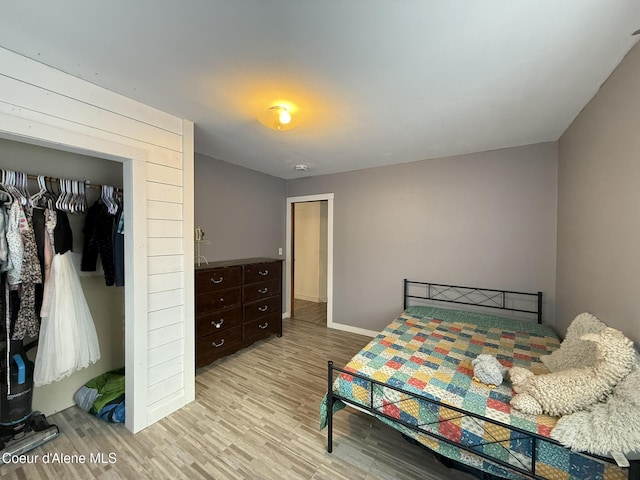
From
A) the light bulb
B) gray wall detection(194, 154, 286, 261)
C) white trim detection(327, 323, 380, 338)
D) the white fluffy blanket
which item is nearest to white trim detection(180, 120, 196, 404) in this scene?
the light bulb

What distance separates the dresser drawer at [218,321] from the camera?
2611 mm

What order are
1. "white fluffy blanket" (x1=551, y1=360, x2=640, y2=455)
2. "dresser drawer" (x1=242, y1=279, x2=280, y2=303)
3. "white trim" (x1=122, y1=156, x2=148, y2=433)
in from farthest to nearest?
"dresser drawer" (x1=242, y1=279, x2=280, y2=303) < "white trim" (x1=122, y1=156, x2=148, y2=433) < "white fluffy blanket" (x1=551, y1=360, x2=640, y2=455)

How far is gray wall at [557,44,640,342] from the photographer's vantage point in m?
1.32

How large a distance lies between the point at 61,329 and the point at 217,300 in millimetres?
1207

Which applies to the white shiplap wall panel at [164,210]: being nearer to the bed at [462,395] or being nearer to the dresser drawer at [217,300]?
the dresser drawer at [217,300]

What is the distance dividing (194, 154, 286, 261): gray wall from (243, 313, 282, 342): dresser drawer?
3.18 ft

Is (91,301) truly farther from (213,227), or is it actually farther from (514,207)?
(514,207)

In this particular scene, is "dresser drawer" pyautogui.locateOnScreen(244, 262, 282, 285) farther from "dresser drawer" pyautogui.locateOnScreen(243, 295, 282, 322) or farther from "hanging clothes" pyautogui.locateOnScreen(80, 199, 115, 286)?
"hanging clothes" pyautogui.locateOnScreen(80, 199, 115, 286)

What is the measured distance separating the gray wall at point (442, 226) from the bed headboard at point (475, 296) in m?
0.08

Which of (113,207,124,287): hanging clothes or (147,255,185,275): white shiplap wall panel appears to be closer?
(147,255,185,275): white shiplap wall panel

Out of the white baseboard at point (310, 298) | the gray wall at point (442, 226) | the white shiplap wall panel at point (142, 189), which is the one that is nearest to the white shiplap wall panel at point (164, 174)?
the white shiplap wall panel at point (142, 189)

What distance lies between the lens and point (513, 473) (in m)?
1.21

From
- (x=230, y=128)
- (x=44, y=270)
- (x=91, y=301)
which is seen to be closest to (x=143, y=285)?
(x=44, y=270)

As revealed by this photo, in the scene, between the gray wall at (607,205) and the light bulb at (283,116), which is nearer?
the gray wall at (607,205)
